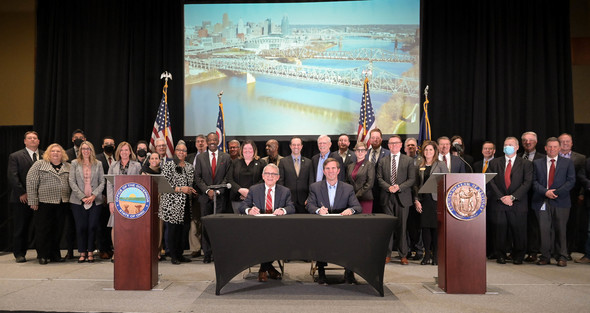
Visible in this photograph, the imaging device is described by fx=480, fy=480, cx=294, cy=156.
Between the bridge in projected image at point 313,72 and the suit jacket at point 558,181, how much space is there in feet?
7.66

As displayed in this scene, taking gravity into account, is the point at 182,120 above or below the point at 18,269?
above

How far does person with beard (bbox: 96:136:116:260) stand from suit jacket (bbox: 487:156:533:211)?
5422 millimetres

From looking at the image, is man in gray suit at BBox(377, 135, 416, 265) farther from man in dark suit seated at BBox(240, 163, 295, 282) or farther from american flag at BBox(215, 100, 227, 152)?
american flag at BBox(215, 100, 227, 152)

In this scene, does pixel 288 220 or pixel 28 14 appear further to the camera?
pixel 28 14

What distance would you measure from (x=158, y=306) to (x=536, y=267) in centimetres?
477

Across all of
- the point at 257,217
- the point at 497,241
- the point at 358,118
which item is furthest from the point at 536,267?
the point at 257,217

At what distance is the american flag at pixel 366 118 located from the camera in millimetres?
7629

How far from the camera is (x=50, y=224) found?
658 centimetres

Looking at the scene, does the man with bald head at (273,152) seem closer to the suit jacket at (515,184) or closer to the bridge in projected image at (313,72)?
the bridge in projected image at (313,72)

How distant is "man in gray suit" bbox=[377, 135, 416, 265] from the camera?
6.31m

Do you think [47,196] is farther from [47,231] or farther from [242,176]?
[242,176]

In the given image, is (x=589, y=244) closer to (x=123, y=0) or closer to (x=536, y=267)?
(x=536, y=267)

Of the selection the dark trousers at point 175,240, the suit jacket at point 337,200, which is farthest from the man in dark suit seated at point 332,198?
the dark trousers at point 175,240

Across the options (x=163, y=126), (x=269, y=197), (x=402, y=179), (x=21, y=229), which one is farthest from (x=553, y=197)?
(x=21, y=229)
